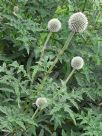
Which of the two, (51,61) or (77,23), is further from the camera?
(51,61)

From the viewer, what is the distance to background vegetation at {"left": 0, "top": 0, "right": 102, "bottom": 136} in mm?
2910

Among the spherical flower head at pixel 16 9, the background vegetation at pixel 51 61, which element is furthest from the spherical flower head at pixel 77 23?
the spherical flower head at pixel 16 9

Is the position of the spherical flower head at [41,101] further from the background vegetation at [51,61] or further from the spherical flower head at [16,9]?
the spherical flower head at [16,9]

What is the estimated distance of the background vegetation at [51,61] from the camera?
2.91m

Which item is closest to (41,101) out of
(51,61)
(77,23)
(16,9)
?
(77,23)

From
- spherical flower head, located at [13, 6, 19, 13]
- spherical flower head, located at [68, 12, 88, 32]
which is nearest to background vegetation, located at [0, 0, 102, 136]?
spherical flower head, located at [13, 6, 19, 13]

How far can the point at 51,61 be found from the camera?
10.9ft

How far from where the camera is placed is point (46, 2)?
3.56m

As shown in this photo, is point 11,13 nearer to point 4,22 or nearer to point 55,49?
point 4,22

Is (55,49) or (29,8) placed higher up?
(29,8)

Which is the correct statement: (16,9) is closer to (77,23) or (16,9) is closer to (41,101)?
(77,23)

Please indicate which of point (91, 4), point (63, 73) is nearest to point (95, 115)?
point (63, 73)

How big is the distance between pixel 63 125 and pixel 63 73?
451 mm

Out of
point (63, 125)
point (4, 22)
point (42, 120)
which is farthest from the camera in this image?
point (4, 22)
